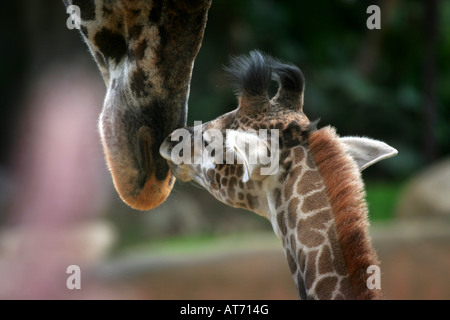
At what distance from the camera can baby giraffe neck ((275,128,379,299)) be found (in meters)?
1.96

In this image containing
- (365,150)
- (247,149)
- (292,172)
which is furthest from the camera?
(365,150)

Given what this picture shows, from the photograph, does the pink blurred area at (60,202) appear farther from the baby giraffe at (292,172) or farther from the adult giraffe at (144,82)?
the baby giraffe at (292,172)

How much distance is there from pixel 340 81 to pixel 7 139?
17.3ft

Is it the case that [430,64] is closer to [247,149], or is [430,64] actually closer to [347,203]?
[347,203]

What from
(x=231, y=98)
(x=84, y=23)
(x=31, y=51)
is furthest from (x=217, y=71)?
(x=84, y=23)

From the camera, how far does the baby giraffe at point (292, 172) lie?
1985 millimetres

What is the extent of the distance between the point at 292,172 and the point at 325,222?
8.1 inches

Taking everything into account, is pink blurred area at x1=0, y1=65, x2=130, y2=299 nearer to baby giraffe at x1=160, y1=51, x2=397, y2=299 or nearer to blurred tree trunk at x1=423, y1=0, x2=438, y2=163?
blurred tree trunk at x1=423, y1=0, x2=438, y2=163

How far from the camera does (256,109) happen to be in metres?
2.27

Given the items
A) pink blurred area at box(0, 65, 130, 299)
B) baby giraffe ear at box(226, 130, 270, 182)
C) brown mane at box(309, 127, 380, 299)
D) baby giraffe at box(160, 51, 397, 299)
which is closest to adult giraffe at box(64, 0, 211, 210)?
baby giraffe at box(160, 51, 397, 299)

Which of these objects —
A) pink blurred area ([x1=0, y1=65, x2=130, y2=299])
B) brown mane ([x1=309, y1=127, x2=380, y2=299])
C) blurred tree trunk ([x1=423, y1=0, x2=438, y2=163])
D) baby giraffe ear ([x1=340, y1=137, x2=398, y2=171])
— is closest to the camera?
brown mane ([x1=309, y1=127, x2=380, y2=299])

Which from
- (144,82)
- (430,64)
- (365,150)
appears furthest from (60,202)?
(365,150)

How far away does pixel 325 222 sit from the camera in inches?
80.9

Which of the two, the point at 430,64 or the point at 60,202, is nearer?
the point at 60,202
